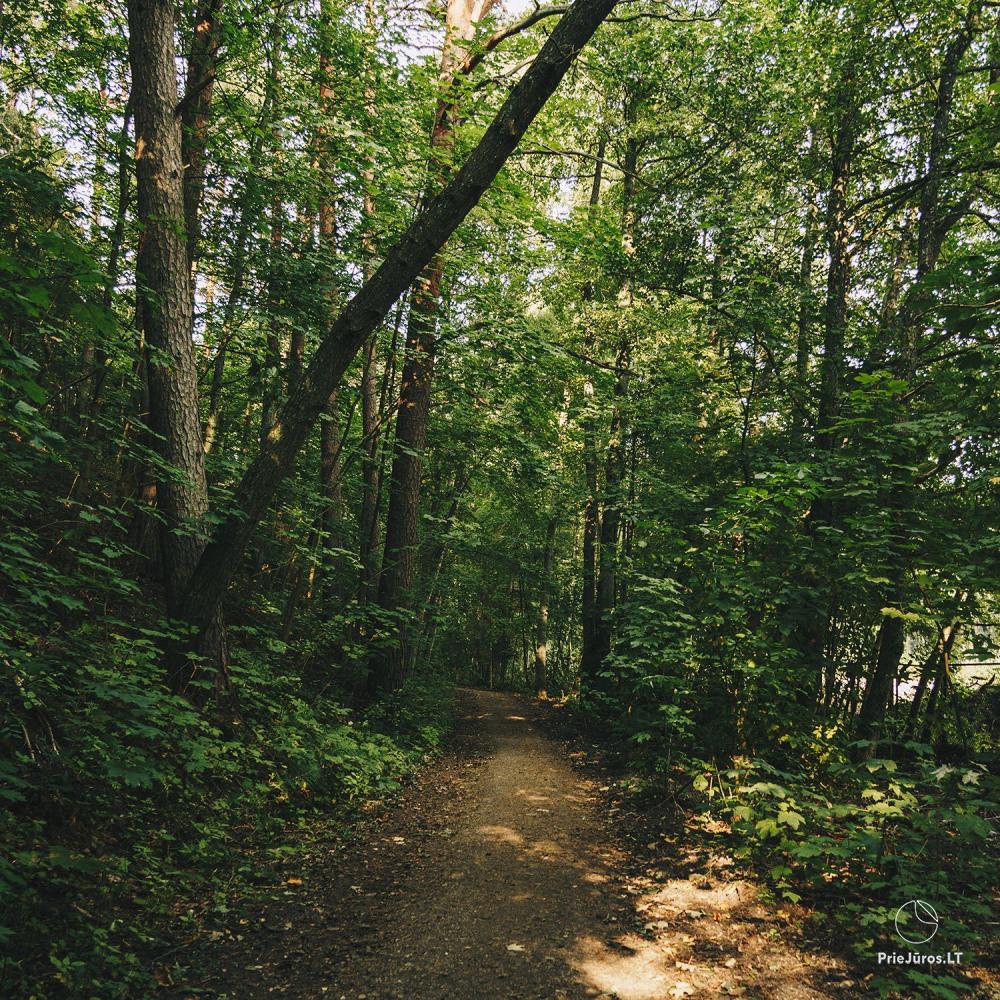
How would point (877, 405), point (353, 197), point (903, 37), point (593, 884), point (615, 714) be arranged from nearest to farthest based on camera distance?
point (593, 884) < point (877, 405) < point (903, 37) < point (353, 197) < point (615, 714)

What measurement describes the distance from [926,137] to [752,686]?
26.3 ft

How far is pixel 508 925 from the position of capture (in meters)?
4.04

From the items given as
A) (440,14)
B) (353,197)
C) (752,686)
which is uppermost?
(440,14)

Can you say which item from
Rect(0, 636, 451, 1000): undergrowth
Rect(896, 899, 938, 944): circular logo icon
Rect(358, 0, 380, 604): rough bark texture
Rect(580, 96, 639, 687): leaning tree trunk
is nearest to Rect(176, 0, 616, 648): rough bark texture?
Rect(0, 636, 451, 1000): undergrowth

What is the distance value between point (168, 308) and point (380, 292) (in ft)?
8.55

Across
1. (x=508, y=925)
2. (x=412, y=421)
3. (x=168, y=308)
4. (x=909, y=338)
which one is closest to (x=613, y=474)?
(x=412, y=421)

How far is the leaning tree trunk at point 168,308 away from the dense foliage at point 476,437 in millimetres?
49

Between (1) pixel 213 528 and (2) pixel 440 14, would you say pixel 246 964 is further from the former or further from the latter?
(2) pixel 440 14

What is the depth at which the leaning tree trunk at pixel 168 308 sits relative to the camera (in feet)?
17.8

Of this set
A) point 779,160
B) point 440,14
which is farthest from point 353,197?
point 779,160

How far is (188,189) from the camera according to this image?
6527 mm

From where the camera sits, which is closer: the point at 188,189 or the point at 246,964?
the point at 246,964

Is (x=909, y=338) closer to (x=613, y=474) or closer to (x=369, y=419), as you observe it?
(x=613, y=474)

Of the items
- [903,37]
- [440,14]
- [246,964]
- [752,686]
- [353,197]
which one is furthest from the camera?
[440,14]
